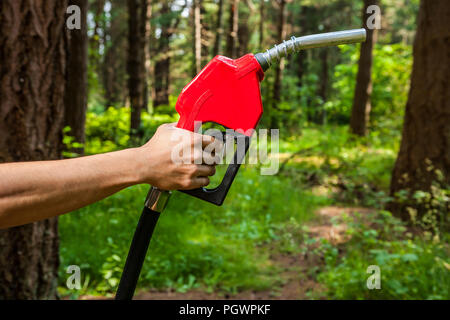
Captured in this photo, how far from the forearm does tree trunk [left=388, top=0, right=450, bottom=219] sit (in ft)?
12.1

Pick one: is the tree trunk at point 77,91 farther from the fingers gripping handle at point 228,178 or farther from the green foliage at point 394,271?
the fingers gripping handle at point 228,178

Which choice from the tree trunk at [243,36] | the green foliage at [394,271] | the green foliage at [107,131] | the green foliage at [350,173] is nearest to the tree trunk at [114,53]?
the tree trunk at [243,36]

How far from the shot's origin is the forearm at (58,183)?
101 centimetres

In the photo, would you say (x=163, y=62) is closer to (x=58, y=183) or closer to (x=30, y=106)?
(x=30, y=106)

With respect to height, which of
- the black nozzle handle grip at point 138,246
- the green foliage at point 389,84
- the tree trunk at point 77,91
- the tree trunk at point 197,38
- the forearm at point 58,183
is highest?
the tree trunk at point 197,38

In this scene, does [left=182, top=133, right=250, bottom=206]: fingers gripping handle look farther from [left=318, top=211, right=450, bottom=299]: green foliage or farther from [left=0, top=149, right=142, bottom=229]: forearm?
[left=318, top=211, right=450, bottom=299]: green foliage

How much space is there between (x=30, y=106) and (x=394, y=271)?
2.64 m

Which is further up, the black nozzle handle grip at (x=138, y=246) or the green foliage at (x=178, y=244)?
the black nozzle handle grip at (x=138, y=246)

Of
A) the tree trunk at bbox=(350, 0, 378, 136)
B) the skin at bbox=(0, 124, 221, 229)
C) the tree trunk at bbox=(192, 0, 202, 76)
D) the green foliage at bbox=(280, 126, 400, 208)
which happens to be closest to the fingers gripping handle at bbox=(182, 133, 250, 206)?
the skin at bbox=(0, 124, 221, 229)

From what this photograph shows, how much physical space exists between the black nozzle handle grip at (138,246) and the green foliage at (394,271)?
206 centimetres

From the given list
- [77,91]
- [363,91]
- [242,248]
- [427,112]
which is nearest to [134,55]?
[77,91]

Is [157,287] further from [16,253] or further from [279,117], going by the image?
[279,117]

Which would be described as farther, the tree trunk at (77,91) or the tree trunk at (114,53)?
the tree trunk at (114,53)

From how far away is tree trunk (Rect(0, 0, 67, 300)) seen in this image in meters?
2.12
